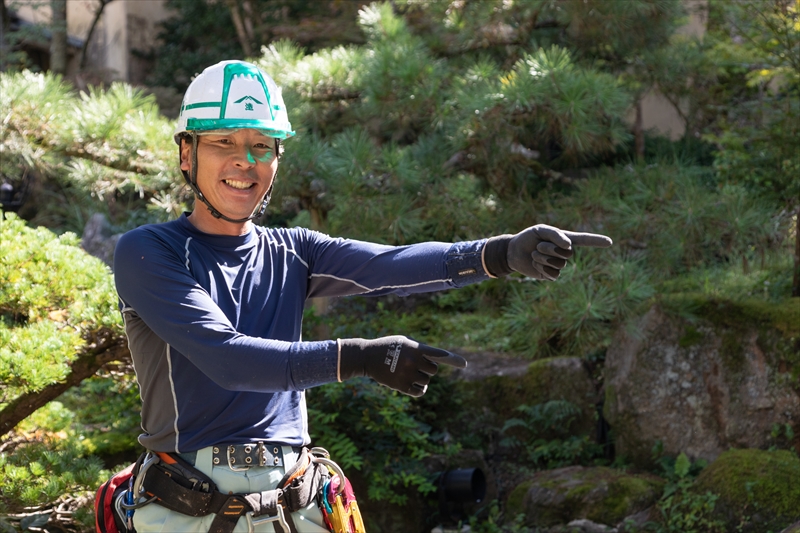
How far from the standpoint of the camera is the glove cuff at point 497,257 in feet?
6.57

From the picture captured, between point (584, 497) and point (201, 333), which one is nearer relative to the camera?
point (201, 333)

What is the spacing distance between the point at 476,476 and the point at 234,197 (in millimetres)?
3497

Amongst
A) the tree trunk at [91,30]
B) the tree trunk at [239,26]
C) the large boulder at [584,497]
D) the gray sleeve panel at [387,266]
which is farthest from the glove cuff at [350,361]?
the tree trunk at [91,30]

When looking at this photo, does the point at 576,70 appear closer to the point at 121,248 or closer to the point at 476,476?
the point at 476,476

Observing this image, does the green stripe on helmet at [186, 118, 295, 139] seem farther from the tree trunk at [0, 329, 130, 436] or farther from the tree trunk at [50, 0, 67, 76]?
the tree trunk at [50, 0, 67, 76]

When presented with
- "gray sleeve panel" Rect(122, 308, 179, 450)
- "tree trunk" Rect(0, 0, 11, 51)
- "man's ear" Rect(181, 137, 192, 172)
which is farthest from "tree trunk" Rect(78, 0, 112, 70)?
"gray sleeve panel" Rect(122, 308, 179, 450)

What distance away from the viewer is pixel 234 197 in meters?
2.11

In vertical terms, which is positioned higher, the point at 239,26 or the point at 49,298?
the point at 239,26

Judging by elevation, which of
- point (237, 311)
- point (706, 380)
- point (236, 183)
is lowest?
point (706, 380)

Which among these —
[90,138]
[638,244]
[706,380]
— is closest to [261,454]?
[90,138]

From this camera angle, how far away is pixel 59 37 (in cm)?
1148

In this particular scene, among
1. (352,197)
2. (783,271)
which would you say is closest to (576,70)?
(352,197)

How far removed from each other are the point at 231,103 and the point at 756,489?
3344mm

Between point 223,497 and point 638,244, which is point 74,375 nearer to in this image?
point 223,497
